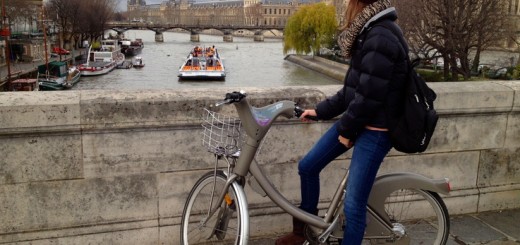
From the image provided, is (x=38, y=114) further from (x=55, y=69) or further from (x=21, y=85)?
(x=55, y=69)

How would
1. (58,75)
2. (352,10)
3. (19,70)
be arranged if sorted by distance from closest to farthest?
(352,10)
(58,75)
(19,70)

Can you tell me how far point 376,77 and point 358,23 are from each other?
31 centimetres

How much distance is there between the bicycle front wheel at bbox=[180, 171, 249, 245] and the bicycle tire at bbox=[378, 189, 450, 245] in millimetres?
848

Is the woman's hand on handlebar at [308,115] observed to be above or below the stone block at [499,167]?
above

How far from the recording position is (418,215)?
360 cm

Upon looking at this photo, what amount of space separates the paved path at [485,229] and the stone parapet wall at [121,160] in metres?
0.61

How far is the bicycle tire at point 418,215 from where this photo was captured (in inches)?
115

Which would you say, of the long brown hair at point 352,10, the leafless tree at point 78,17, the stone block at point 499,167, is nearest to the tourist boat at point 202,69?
the leafless tree at point 78,17

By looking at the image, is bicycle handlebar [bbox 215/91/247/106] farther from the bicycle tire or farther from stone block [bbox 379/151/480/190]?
stone block [bbox 379/151/480/190]

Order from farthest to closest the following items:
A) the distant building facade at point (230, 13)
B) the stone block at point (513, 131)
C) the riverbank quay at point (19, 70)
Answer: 1. the distant building facade at point (230, 13)
2. the riverbank quay at point (19, 70)
3. the stone block at point (513, 131)

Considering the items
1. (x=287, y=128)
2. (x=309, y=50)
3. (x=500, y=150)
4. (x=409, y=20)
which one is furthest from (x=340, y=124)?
(x=309, y=50)

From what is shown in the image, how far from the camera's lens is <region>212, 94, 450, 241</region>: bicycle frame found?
2514mm

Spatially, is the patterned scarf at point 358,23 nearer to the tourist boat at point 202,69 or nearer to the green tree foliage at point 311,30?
the tourist boat at point 202,69

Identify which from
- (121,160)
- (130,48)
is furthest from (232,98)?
(130,48)
